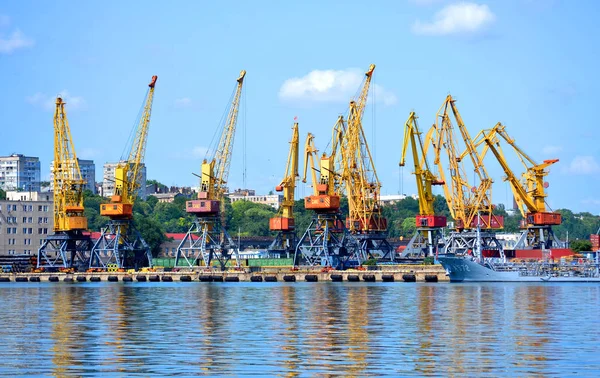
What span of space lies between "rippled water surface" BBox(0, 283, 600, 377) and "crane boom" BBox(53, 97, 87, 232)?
83.5 metres

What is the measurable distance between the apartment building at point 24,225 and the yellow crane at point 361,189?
4915 centimetres

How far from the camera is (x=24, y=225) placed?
606ft

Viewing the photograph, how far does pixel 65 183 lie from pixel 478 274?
68169mm

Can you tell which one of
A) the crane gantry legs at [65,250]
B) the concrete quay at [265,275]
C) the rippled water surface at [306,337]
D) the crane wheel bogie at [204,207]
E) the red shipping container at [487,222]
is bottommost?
the rippled water surface at [306,337]

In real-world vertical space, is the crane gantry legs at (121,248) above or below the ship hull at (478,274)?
above

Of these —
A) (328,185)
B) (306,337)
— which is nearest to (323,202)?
(328,185)

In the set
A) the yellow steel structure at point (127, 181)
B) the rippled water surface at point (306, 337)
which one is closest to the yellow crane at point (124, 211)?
the yellow steel structure at point (127, 181)

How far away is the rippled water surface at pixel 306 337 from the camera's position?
41656 mm

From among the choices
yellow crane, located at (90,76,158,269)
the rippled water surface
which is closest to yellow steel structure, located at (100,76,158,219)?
yellow crane, located at (90,76,158,269)

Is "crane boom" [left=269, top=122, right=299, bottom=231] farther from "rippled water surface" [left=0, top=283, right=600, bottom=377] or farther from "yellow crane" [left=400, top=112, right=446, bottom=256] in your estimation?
"rippled water surface" [left=0, top=283, right=600, bottom=377]

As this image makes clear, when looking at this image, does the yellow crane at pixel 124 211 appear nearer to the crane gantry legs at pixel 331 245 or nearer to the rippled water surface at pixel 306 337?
the crane gantry legs at pixel 331 245

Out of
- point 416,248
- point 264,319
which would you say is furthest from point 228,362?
point 416,248

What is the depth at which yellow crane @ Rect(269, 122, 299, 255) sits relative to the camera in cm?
18800

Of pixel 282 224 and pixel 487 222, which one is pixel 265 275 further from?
pixel 487 222
